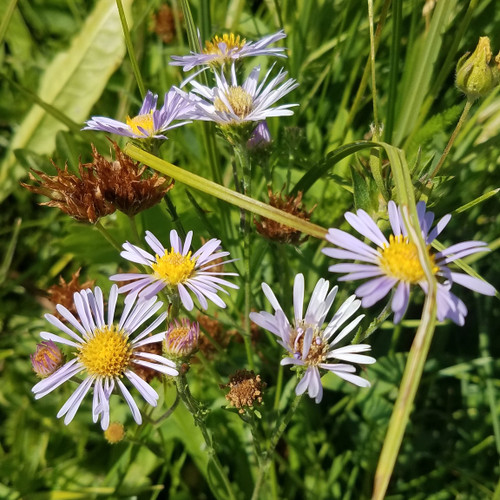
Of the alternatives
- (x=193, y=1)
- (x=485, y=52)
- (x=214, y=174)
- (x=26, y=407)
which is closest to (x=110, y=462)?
(x=26, y=407)

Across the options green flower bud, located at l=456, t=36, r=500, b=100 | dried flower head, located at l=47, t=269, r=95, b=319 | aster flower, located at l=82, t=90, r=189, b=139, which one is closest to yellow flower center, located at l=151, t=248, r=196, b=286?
aster flower, located at l=82, t=90, r=189, b=139

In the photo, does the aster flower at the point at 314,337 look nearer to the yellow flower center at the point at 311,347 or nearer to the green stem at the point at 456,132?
the yellow flower center at the point at 311,347

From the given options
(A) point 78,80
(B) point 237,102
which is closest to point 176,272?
(B) point 237,102

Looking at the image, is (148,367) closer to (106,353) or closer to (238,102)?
(106,353)

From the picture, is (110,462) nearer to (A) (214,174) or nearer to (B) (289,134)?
(A) (214,174)

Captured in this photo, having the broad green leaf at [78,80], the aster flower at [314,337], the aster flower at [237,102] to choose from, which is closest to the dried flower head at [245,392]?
Answer: the aster flower at [314,337]

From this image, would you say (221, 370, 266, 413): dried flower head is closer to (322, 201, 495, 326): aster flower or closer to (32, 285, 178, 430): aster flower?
(32, 285, 178, 430): aster flower
